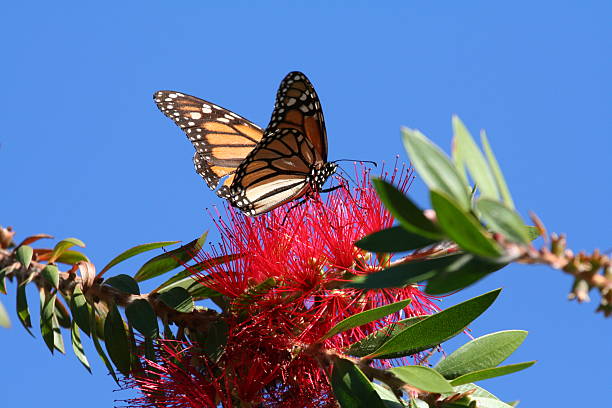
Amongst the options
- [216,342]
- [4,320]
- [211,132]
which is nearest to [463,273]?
[4,320]

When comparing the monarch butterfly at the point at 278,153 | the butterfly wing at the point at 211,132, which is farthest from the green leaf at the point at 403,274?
the butterfly wing at the point at 211,132

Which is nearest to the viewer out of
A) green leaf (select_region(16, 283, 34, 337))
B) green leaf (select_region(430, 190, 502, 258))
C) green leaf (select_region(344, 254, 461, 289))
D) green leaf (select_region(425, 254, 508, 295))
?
green leaf (select_region(430, 190, 502, 258))

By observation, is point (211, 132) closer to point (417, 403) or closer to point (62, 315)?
point (62, 315)

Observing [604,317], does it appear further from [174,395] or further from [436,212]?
[174,395]

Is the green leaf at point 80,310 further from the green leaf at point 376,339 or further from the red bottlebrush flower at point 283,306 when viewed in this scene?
the green leaf at point 376,339

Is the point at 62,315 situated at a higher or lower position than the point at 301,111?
lower

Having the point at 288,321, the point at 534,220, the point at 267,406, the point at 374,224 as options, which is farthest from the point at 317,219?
the point at 534,220

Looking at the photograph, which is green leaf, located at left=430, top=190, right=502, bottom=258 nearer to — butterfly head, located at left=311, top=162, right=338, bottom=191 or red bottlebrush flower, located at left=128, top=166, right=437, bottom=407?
red bottlebrush flower, located at left=128, top=166, right=437, bottom=407

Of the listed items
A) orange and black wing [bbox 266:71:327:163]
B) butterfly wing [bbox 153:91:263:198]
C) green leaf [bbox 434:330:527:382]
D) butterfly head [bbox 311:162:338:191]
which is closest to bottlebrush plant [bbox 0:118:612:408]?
green leaf [bbox 434:330:527:382]
